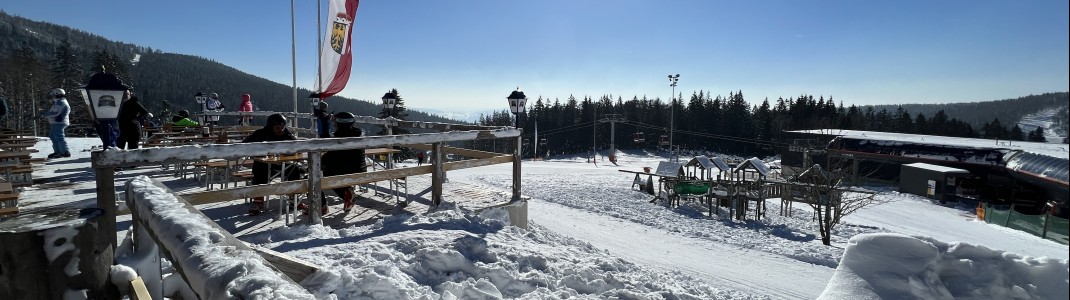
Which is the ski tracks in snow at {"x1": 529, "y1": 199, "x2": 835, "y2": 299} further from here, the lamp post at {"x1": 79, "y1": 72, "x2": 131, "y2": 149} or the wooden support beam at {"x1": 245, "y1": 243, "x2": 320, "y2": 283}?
the lamp post at {"x1": 79, "y1": 72, "x2": 131, "y2": 149}

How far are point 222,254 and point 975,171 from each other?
43194mm

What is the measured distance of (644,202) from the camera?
71.8 feet

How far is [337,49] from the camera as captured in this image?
40.6 feet

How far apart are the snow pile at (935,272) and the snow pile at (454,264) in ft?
5.07

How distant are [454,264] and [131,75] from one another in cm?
10600

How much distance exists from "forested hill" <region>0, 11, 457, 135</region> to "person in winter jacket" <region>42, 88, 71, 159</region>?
33.9 metres

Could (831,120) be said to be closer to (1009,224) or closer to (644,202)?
(1009,224)

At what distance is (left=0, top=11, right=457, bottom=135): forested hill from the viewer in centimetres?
4260

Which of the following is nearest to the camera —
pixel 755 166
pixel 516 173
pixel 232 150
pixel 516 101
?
pixel 232 150

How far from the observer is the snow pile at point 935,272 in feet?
13.5

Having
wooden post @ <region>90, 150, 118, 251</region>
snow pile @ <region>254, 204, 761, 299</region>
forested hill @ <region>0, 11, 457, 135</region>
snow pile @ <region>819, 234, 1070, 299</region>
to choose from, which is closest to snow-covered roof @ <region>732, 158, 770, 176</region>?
snow pile @ <region>254, 204, 761, 299</region>

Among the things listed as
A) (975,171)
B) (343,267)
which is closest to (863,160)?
(975,171)

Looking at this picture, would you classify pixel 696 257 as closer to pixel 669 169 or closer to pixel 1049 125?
pixel 1049 125

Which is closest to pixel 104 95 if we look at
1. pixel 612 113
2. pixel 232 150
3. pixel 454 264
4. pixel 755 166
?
pixel 232 150
